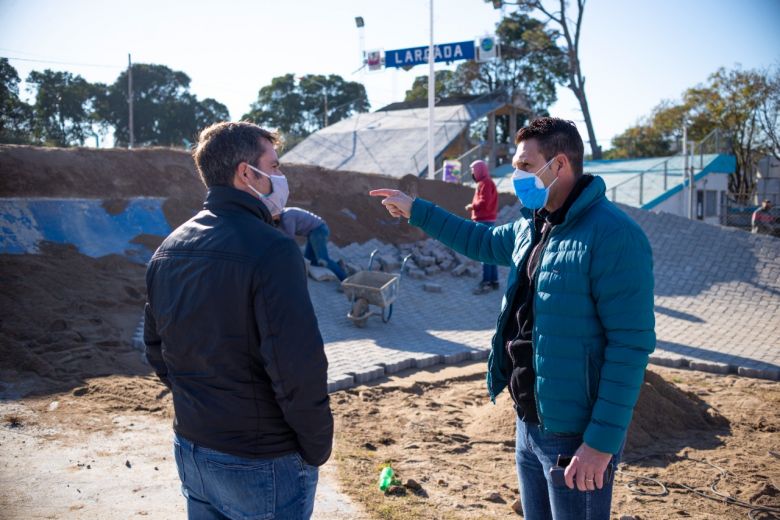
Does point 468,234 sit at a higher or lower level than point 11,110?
lower

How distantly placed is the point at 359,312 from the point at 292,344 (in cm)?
791

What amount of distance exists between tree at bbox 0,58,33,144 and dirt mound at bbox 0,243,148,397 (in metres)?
9.64

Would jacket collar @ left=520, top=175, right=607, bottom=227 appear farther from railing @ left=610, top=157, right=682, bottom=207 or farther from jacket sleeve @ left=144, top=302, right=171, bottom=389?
railing @ left=610, top=157, right=682, bottom=207

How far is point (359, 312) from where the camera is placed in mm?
9969

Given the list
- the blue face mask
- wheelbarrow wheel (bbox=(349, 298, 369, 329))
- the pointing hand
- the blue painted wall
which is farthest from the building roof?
the blue face mask

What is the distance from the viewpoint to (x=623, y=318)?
7.60ft

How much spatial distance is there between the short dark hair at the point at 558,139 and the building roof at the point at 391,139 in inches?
1066

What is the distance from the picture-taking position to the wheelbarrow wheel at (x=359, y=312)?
32.3ft

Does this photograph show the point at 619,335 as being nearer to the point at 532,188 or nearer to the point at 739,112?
the point at 532,188

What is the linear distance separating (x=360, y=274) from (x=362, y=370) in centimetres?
256

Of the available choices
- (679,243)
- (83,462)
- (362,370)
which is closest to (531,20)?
(679,243)

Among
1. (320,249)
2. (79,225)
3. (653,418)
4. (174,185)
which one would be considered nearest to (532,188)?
(653,418)

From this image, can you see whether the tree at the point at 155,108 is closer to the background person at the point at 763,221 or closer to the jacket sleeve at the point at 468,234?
the background person at the point at 763,221

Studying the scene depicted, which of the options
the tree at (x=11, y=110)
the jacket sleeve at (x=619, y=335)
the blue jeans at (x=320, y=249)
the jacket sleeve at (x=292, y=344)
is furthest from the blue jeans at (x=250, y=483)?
the tree at (x=11, y=110)
